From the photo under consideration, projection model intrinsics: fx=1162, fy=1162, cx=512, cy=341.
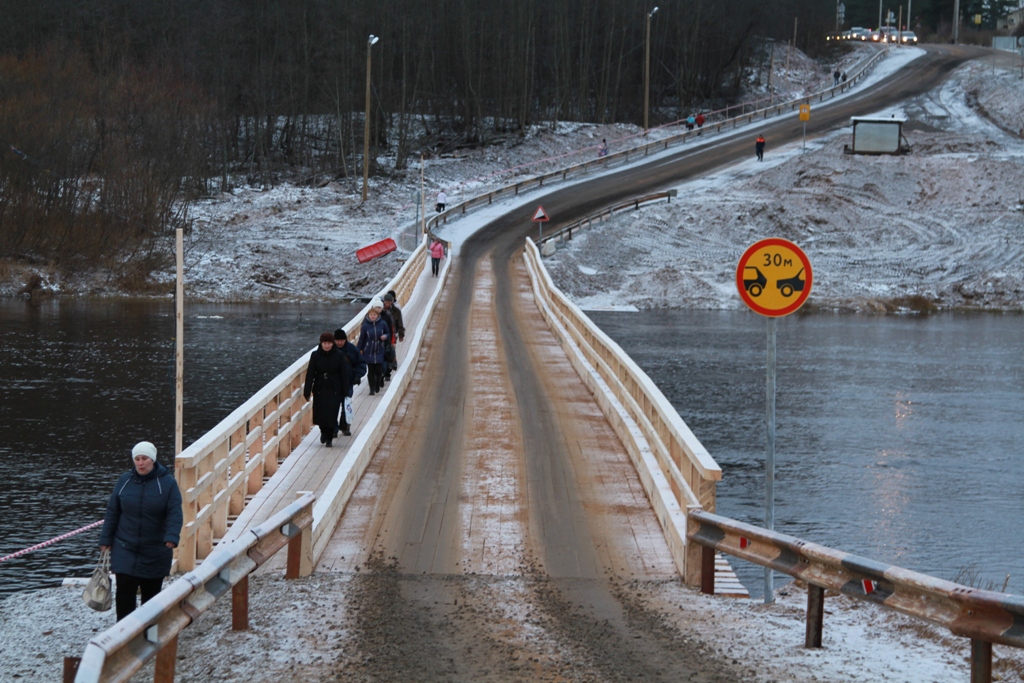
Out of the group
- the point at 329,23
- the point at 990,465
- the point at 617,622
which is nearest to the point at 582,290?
the point at 990,465

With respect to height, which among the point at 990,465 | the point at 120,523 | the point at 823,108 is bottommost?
the point at 990,465

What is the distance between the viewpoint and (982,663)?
698 cm

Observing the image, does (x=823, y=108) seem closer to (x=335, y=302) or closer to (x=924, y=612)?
(x=335, y=302)

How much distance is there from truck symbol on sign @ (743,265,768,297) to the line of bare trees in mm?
54129

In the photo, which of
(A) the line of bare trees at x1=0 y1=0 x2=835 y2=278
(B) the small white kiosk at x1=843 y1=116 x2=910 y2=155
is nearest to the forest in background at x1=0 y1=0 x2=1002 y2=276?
(A) the line of bare trees at x1=0 y1=0 x2=835 y2=278

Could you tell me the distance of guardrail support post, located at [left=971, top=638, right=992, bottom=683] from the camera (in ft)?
22.8

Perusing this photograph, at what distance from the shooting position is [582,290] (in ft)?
182

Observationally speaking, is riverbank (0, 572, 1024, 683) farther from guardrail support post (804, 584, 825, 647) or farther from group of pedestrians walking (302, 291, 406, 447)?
group of pedestrians walking (302, 291, 406, 447)

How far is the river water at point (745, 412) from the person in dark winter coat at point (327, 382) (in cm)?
365

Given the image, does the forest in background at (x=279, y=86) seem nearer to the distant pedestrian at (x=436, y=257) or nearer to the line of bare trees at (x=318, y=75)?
the line of bare trees at (x=318, y=75)

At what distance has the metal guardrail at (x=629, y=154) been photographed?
64938mm

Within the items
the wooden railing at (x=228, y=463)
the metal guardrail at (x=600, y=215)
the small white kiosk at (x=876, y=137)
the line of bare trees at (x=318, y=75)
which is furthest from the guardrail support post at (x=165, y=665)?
the small white kiosk at (x=876, y=137)

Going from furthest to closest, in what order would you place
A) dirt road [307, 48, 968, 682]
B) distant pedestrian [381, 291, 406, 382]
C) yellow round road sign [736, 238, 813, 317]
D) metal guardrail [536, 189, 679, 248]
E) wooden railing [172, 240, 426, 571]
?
metal guardrail [536, 189, 679, 248]
distant pedestrian [381, 291, 406, 382]
wooden railing [172, 240, 426, 571]
yellow round road sign [736, 238, 813, 317]
dirt road [307, 48, 968, 682]

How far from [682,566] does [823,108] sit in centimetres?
8285
